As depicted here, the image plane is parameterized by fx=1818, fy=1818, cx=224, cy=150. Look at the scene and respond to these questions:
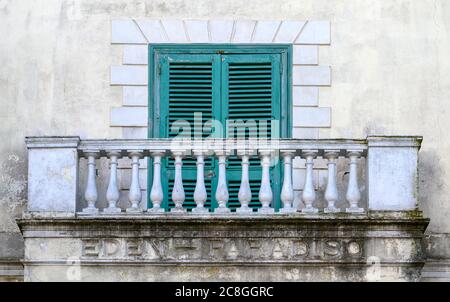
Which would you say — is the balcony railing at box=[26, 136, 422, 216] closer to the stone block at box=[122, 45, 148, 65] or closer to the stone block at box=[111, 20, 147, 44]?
the stone block at box=[122, 45, 148, 65]

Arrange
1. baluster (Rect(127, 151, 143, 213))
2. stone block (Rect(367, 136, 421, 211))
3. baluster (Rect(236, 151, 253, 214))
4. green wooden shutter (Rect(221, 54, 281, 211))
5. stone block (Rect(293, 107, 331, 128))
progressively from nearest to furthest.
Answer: stone block (Rect(367, 136, 421, 211)) → baluster (Rect(236, 151, 253, 214)) → baluster (Rect(127, 151, 143, 213)) → green wooden shutter (Rect(221, 54, 281, 211)) → stone block (Rect(293, 107, 331, 128))

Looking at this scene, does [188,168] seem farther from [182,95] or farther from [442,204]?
[442,204]

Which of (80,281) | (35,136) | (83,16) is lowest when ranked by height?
(80,281)

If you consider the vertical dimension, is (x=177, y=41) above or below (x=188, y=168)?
above

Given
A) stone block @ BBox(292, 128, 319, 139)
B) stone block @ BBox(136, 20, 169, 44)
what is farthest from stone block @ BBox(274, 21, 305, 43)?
stone block @ BBox(136, 20, 169, 44)

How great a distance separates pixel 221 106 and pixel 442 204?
282 cm

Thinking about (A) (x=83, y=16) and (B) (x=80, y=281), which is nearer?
(B) (x=80, y=281)

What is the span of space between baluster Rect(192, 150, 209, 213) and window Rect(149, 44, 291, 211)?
86 cm

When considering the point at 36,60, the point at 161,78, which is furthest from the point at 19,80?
the point at 161,78

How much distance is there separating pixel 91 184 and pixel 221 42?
255 cm

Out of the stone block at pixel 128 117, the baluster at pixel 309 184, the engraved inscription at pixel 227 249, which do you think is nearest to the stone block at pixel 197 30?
the stone block at pixel 128 117

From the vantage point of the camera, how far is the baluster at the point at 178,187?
19938 mm

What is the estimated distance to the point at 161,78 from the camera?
21438mm

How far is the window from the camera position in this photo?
69.3 feet
